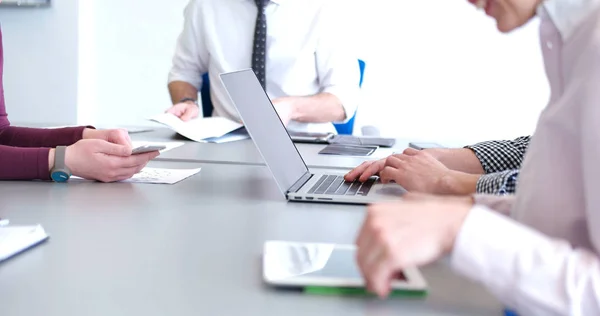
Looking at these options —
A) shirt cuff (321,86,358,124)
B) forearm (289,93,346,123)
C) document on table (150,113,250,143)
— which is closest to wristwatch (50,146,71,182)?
document on table (150,113,250,143)

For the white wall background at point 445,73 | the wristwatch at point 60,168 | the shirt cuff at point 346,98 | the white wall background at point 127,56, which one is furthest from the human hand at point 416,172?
the white wall background at point 127,56

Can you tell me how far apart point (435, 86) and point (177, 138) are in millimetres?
2242

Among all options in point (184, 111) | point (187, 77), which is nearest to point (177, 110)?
point (184, 111)

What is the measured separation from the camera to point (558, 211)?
2.34 ft

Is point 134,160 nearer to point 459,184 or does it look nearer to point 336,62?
point 459,184

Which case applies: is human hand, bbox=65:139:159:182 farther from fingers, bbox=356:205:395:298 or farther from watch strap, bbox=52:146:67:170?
Result: fingers, bbox=356:205:395:298

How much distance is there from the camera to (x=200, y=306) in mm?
690

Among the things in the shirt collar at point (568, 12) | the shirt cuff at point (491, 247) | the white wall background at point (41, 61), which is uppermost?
the shirt collar at point (568, 12)

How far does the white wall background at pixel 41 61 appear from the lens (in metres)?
4.02

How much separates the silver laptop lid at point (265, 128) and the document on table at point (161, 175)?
0.22 m

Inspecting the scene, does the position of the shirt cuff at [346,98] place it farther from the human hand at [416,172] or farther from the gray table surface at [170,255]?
the gray table surface at [170,255]

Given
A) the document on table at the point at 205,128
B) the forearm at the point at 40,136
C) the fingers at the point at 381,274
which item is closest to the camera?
the fingers at the point at 381,274

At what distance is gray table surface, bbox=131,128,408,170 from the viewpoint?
5.78 ft

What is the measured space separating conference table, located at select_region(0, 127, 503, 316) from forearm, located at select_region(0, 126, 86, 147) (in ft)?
1.09
